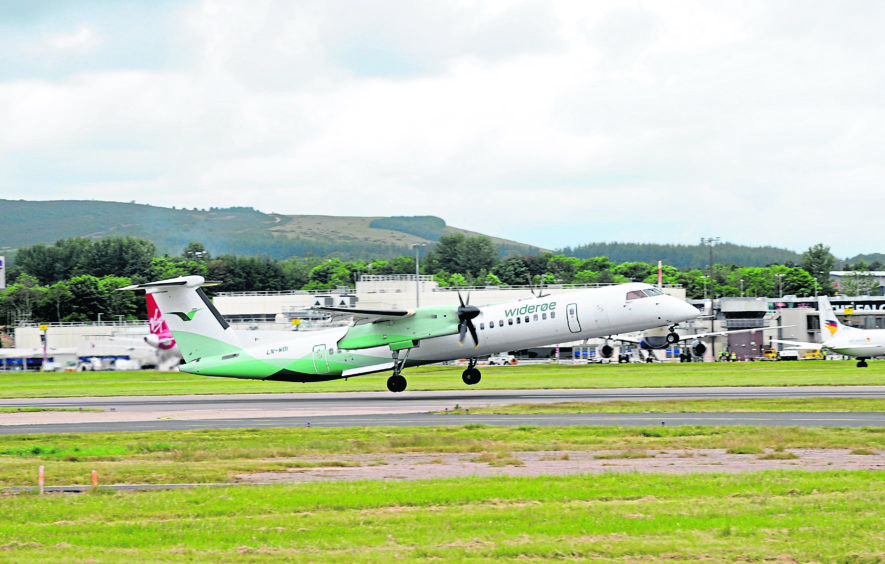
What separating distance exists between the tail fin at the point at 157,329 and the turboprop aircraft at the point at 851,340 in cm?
5139

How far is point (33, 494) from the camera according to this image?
64.6 ft

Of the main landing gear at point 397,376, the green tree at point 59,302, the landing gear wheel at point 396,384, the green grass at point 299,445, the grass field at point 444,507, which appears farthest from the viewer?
the green tree at point 59,302

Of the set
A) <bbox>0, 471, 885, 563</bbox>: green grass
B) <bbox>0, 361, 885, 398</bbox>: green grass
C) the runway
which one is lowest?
<bbox>0, 361, 885, 398</bbox>: green grass

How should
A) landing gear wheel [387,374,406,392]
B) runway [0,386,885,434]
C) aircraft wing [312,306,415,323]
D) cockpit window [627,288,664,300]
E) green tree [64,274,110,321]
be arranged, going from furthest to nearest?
green tree [64,274,110,321] < landing gear wheel [387,374,406,392] < cockpit window [627,288,664,300] < aircraft wing [312,306,415,323] < runway [0,386,885,434]

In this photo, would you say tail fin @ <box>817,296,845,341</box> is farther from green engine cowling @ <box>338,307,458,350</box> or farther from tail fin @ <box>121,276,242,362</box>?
tail fin @ <box>121,276,242,362</box>

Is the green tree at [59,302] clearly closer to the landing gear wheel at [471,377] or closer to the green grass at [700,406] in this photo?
the landing gear wheel at [471,377]

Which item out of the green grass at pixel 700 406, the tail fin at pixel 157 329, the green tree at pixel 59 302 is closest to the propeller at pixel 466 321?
the green grass at pixel 700 406

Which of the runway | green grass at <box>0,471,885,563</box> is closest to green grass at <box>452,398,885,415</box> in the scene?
the runway

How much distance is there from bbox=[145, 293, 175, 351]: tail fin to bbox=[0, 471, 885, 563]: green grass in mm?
31765

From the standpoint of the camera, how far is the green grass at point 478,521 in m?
13.9

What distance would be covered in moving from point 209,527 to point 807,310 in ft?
394

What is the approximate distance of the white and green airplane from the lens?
151ft

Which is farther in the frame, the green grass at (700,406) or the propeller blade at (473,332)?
the propeller blade at (473,332)

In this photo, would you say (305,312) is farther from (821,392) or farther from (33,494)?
(33,494)
